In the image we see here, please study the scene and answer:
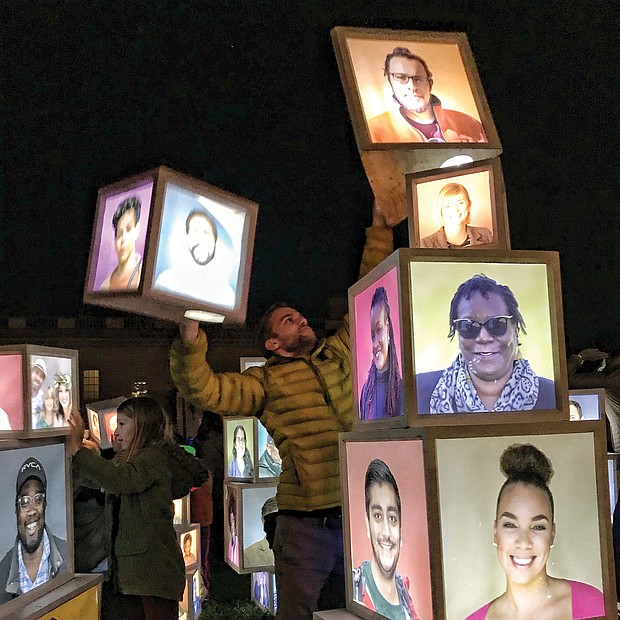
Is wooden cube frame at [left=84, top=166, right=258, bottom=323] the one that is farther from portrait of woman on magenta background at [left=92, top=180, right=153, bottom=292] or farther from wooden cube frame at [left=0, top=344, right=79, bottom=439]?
wooden cube frame at [left=0, top=344, right=79, bottom=439]

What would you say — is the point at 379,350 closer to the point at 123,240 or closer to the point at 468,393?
the point at 468,393

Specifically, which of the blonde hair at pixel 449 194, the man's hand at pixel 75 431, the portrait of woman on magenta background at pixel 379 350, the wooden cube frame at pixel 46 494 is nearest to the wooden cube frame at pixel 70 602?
the wooden cube frame at pixel 46 494

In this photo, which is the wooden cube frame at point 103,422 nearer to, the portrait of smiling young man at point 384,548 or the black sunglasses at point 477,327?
the portrait of smiling young man at point 384,548

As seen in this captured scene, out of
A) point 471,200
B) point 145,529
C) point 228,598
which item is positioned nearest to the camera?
point 471,200

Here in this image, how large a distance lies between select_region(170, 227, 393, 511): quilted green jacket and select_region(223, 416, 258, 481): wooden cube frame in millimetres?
2508

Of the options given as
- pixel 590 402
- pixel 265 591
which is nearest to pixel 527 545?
pixel 590 402

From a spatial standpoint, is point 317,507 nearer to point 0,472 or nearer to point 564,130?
point 0,472

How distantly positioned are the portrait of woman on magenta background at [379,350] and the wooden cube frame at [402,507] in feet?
0.24

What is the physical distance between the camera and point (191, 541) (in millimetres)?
5559

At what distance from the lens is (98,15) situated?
4.07 meters

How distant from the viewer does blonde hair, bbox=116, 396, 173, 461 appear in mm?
3371

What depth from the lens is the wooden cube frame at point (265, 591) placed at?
566 centimetres

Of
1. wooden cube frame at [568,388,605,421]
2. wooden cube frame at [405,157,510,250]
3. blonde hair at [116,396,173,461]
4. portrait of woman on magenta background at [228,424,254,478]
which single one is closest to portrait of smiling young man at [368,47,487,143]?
wooden cube frame at [405,157,510,250]

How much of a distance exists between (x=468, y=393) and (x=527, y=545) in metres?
0.36
